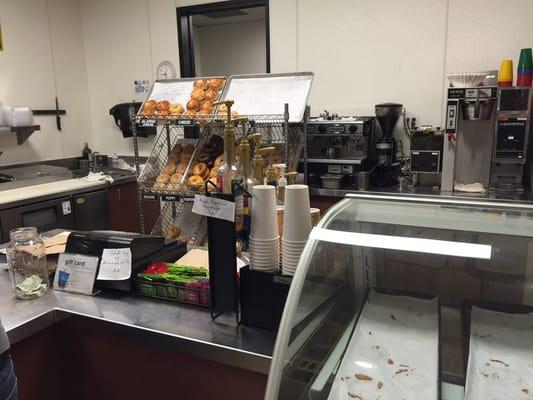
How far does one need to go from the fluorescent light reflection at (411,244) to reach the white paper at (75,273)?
0.85 meters

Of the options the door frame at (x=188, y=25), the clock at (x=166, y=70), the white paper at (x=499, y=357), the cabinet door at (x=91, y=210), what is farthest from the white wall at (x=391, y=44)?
the white paper at (x=499, y=357)

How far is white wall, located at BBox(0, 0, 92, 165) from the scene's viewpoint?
12.6ft

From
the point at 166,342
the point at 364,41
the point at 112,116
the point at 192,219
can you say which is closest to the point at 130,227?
the point at 112,116

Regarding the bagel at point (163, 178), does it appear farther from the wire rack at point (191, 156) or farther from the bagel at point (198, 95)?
the bagel at point (198, 95)

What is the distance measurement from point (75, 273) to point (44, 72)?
3291mm

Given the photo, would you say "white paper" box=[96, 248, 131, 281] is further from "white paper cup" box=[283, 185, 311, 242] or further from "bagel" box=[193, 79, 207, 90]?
"bagel" box=[193, 79, 207, 90]

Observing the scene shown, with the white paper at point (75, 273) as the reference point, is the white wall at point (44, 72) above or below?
above

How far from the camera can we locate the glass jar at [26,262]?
1.50 metres

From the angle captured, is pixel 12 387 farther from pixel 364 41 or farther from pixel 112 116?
pixel 112 116

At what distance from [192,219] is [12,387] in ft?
5.23

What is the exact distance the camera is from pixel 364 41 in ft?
11.4

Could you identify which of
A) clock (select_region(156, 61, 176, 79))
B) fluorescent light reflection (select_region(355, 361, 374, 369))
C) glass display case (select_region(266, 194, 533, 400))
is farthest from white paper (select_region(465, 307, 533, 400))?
clock (select_region(156, 61, 176, 79))

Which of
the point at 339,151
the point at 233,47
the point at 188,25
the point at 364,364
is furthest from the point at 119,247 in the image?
the point at 233,47

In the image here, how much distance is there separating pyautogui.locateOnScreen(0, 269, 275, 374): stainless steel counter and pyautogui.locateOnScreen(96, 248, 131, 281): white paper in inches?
2.8
